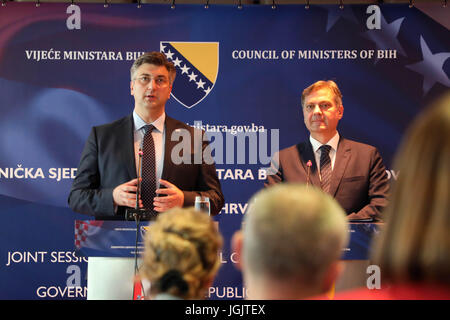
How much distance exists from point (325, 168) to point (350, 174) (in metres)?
0.23

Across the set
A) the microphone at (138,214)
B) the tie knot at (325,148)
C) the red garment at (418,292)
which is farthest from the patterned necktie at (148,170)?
the red garment at (418,292)

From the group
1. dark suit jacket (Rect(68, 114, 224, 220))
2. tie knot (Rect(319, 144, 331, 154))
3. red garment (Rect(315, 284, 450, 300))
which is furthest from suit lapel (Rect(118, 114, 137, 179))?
red garment (Rect(315, 284, 450, 300))

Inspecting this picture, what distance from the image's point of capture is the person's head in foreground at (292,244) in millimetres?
1193

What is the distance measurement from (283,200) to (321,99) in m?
4.16

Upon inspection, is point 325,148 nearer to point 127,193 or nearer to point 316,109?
point 316,109

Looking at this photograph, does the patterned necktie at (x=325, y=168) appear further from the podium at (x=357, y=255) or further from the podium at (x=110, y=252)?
the podium at (x=110, y=252)

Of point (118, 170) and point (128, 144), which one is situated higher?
point (128, 144)

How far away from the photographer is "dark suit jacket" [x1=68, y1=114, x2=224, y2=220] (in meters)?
4.40

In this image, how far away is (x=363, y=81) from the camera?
5.59m

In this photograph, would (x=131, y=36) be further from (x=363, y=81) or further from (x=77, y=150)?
(x=363, y=81)

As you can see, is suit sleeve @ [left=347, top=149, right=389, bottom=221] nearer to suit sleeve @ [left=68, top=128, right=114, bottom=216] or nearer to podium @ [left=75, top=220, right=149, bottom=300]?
podium @ [left=75, top=220, right=149, bottom=300]

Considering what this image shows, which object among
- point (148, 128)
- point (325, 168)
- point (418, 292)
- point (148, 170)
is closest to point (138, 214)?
point (148, 170)

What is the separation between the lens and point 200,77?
5676 millimetres
